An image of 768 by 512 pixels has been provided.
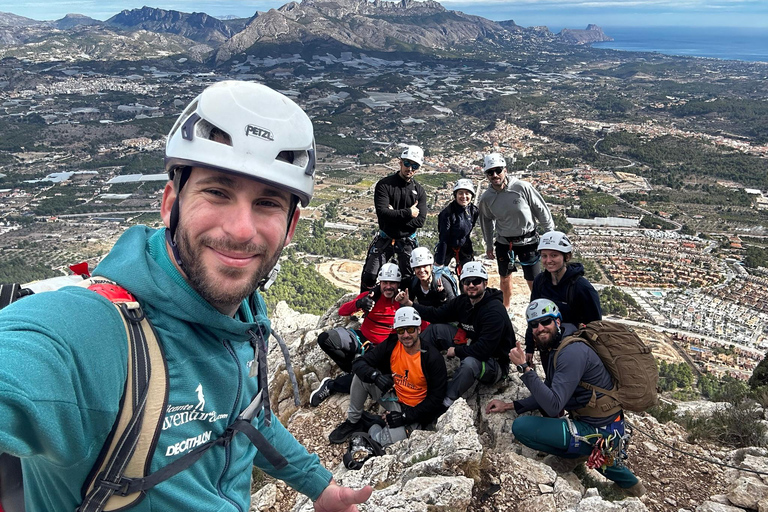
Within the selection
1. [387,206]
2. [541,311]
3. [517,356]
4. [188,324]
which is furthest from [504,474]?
[387,206]

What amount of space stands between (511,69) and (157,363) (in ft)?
650

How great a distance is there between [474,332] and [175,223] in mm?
4719

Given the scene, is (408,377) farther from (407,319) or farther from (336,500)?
(336,500)

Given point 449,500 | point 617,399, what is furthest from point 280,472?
point 617,399

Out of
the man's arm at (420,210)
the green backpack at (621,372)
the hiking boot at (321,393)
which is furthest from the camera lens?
the man's arm at (420,210)

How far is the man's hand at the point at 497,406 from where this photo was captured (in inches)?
203

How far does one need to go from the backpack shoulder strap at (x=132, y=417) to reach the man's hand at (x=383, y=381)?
4.18 metres

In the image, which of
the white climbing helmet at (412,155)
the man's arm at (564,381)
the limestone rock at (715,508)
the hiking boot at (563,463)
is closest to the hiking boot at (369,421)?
the hiking boot at (563,463)

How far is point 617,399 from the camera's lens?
4273 mm

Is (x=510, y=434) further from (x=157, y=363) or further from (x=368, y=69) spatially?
(x=368, y=69)

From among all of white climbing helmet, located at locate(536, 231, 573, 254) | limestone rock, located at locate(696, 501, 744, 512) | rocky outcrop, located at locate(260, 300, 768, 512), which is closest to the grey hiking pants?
rocky outcrop, located at locate(260, 300, 768, 512)

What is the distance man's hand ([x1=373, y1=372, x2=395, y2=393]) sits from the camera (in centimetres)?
526

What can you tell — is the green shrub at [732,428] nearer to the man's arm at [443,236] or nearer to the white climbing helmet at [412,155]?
the man's arm at [443,236]

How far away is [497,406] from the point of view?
5184 mm
